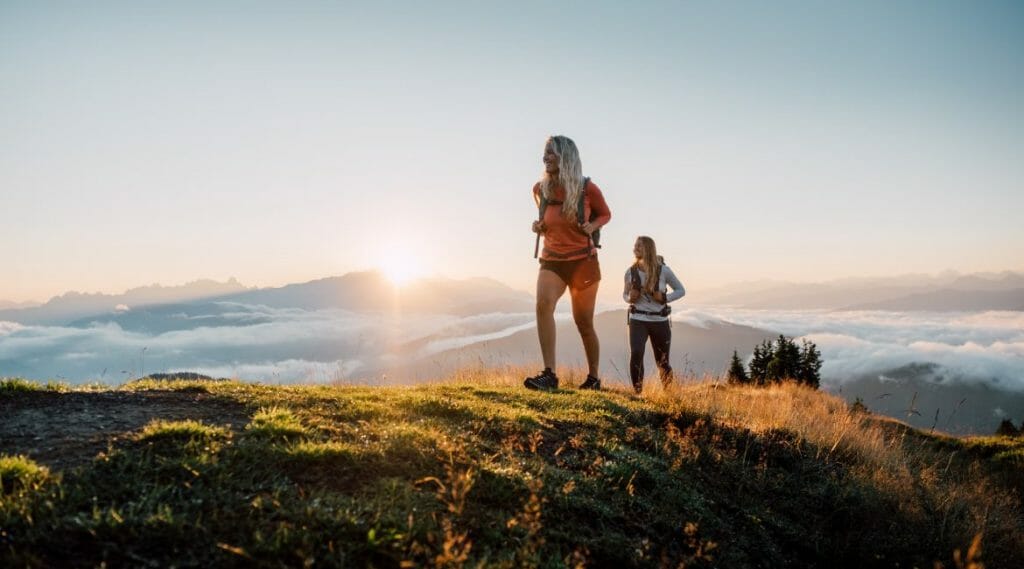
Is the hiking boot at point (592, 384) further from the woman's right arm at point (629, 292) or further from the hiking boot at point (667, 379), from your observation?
the woman's right arm at point (629, 292)

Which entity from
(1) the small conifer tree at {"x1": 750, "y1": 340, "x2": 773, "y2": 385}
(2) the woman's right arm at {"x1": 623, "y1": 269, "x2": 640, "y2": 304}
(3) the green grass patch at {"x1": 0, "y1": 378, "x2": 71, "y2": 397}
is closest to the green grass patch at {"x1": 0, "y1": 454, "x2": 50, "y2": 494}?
(3) the green grass patch at {"x1": 0, "y1": 378, "x2": 71, "y2": 397}

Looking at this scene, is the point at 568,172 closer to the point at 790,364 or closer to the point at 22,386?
the point at 22,386

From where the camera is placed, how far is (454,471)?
12.0 ft

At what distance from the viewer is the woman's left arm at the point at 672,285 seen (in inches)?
391

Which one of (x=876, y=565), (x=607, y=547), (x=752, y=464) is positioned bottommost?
(x=876, y=565)

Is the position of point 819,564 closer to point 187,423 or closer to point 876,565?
point 876,565

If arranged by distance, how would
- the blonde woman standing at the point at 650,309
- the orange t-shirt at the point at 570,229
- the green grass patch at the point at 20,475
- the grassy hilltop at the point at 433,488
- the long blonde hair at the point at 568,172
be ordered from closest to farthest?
the grassy hilltop at the point at 433,488 < the green grass patch at the point at 20,475 < the long blonde hair at the point at 568,172 < the orange t-shirt at the point at 570,229 < the blonde woman standing at the point at 650,309

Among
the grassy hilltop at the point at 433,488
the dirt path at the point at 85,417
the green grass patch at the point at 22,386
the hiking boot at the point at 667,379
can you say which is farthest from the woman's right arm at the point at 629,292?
the green grass patch at the point at 22,386

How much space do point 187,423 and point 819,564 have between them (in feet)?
15.8

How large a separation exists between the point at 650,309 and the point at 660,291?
377mm

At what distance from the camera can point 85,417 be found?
13.5 feet

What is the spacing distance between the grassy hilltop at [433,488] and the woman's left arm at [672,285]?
3.22m

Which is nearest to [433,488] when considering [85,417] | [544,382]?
[85,417]

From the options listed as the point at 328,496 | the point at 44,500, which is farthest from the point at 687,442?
the point at 44,500
